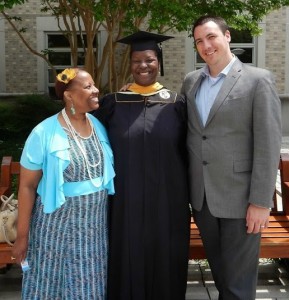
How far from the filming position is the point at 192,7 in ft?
27.9

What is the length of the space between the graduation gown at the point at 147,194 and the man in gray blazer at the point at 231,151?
10 cm

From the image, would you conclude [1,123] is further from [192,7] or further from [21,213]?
[21,213]

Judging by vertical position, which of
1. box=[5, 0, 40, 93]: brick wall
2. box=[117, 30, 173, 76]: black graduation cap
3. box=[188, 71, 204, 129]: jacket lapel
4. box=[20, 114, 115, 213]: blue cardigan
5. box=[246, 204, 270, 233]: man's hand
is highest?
box=[5, 0, 40, 93]: brick wall

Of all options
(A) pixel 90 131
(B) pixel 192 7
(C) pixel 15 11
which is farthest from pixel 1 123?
(A) pixel 90 131

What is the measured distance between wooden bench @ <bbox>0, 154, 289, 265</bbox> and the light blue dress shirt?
1.11m

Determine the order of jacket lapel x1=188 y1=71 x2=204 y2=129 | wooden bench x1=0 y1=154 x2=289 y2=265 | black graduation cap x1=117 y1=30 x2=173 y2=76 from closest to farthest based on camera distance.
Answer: jacket lapel x1=188 y1=71 x2=204 y2=129, black graduation cap x1=117 y1=30 x2=173 y2=76, wooden bench x1=0 y1=154 x2=289 y2=265

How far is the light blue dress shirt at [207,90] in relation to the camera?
9.56ft

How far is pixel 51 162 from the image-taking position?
2.78 meters

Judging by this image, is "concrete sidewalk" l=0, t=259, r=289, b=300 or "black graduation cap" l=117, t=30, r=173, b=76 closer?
"black graduation cap" l=117, t=30, r=173, b=76

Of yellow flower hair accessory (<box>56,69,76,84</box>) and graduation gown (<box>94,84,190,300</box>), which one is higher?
yellow flower hair accessory (<box>56,69,76,84</box>)

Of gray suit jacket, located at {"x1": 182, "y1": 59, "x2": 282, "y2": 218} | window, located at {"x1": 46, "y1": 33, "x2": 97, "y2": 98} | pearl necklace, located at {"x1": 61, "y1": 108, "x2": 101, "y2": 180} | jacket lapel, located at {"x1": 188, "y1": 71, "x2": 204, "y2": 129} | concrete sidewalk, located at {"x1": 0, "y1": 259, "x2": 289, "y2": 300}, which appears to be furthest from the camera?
window, located at {"x1": 46, "y1": 33, "x2": 97, "y2": 98}

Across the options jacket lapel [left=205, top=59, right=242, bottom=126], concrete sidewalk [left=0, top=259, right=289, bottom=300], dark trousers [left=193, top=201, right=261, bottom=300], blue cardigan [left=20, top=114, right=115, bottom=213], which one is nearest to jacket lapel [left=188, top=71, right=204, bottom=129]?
jacket lapel [left=205, top=59, right=242, bottom=126]

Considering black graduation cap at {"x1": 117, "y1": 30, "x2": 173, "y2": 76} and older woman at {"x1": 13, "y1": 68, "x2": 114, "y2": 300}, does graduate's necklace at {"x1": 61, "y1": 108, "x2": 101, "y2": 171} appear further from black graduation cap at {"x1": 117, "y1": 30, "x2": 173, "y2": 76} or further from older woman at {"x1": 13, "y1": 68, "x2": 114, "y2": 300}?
black graduation cap at {"x1": 117, "y1": 30, "x2": 173, "y2": 76}

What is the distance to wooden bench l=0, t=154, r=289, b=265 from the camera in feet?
11.9
